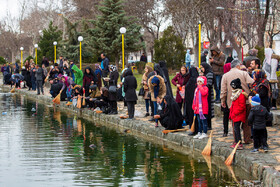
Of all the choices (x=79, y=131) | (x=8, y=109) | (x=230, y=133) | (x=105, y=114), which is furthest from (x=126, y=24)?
(x=230, y=133)

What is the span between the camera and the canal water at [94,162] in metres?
8.67

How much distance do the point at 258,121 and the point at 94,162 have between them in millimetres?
3475

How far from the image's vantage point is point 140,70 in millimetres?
41250

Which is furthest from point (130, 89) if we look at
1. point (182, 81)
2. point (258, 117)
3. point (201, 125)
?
point (258, 117)

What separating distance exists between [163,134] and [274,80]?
12.6 feet

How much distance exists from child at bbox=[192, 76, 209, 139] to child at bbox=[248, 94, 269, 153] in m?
1.92

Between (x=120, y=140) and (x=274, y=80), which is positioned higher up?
(x=274, y=80)

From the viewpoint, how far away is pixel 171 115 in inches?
510

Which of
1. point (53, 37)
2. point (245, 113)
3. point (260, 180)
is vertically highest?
point (53, 37)

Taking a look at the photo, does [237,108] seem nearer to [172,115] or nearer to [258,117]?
[258,117]

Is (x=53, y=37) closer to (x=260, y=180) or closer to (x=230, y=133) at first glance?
(x=230, y=133)

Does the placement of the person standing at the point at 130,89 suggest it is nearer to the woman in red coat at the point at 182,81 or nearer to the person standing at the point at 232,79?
the woman in red coat at the point at 182,81

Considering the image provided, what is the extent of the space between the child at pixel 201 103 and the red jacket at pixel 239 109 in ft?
4.05

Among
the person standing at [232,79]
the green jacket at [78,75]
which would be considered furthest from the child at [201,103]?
the green jacket at [78,75]
